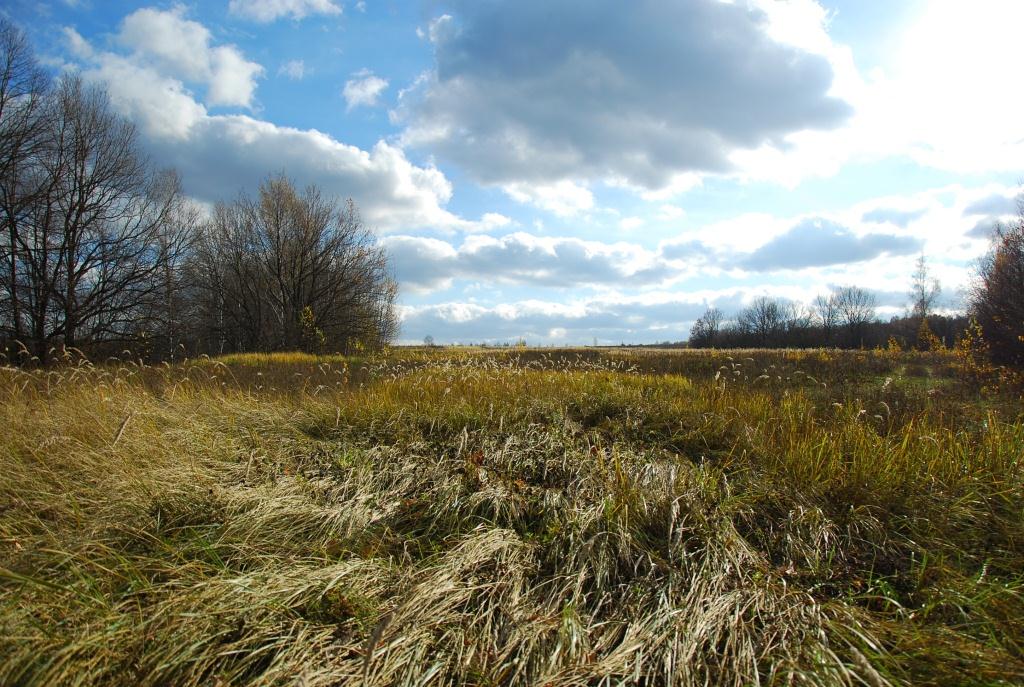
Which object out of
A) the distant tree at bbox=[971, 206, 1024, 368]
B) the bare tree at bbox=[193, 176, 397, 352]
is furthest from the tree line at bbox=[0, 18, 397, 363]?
the distant tree at bbox=[971, 206, 1024, 368]

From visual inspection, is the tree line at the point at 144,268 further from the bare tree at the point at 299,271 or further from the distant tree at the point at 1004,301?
the distant tree at the point at 1004,301

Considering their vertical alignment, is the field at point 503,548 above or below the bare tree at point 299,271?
below

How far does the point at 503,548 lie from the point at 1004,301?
46.0ft

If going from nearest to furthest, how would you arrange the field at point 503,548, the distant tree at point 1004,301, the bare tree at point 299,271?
the field at point 503,548, the distant tree at point 1004,301, the bare tree at point 299,271

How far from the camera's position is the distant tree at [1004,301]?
10227 millimetres

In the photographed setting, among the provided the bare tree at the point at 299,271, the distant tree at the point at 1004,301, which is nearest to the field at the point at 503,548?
the distant tree at the point at 1004,301

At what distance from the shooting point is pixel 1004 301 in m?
10.8

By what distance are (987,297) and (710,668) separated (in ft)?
47.7

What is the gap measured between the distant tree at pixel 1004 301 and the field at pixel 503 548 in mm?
8438

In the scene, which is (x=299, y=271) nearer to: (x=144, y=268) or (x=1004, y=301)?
(x=144, y=268)

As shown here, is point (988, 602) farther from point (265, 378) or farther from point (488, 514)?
point (265, 378)

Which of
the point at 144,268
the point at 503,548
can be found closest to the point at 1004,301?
the point at 503,548

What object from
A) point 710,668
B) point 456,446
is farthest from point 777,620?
point 456,446

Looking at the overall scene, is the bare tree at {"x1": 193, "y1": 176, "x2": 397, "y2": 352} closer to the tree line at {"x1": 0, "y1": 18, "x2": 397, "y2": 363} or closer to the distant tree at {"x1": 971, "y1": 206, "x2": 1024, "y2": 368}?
the tree line at {"x1": 0, "y1": 18, "x2": 397, "y2": 363}
